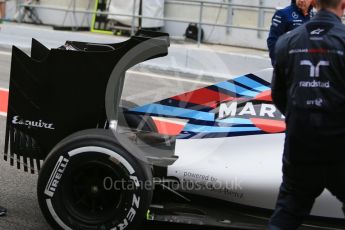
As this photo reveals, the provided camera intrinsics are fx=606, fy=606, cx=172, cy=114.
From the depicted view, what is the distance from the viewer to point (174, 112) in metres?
4.48

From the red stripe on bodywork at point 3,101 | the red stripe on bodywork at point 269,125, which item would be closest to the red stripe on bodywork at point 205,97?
the red stripe on bodywork at point 269,125

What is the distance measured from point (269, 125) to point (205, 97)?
2.36ft

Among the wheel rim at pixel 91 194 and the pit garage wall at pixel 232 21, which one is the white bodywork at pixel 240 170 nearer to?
the wheel rim at pixel 91 194

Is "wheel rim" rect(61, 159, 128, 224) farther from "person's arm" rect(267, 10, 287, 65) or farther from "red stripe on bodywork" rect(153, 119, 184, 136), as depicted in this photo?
"person's arm" rect(267, 10, 287, 65)

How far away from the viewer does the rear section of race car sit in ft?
11.7

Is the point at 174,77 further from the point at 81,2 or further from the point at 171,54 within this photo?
the point at 81,2

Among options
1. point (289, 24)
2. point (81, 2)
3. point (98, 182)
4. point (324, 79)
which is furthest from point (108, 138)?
point (81, 2)

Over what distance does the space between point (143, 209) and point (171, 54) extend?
8615 millimetres

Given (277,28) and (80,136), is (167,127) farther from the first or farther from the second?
(80,136)

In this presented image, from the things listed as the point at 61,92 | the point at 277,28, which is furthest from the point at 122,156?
the point at 277,28

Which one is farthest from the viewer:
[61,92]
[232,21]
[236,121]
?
[232,21]

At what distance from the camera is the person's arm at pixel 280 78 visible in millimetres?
2867

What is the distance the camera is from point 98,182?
3705mm

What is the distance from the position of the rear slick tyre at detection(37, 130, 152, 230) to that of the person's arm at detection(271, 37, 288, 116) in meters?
0.98
